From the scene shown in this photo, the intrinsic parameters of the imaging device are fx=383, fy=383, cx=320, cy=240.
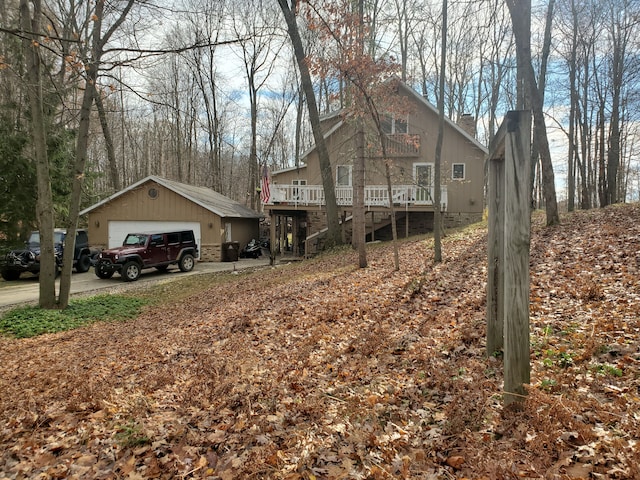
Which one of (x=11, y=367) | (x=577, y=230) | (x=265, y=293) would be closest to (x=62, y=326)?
(x=11, y=367)

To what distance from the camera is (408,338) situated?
4.84m

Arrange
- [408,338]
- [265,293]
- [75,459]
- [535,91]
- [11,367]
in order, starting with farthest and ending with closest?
[535,91] < [265,293] < [11,367] < [408,338] < [75,459]

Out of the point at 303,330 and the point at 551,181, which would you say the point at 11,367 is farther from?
the point at 551,181

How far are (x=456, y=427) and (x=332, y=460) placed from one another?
0.93 metres

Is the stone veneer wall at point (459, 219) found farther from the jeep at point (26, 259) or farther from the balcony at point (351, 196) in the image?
the jeep at point (26, 259)

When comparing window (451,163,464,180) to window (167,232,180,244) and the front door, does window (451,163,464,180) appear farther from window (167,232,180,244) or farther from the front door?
window (167,232,180,244)

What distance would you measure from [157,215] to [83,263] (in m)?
5.24

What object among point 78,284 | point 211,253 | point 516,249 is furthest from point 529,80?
point 211,253

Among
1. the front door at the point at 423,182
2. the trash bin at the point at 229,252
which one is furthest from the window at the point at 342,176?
the trash bin at the point at 229,252

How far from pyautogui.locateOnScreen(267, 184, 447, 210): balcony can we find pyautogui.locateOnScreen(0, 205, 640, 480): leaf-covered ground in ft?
36.9

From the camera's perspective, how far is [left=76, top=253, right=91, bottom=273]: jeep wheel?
17.7m

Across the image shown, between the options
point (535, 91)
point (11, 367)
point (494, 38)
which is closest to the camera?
point (11, 367)

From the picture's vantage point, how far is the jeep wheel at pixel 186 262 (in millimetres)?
17641

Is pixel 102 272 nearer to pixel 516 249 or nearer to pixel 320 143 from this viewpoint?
pixel 320 143
